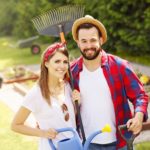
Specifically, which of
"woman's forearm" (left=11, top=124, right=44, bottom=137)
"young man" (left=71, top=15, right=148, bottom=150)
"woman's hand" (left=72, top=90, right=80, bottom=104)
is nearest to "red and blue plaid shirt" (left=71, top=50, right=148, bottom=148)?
"young man" (left=71, top=15, right=148, bottom=150)

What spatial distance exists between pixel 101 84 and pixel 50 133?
0.56 metres

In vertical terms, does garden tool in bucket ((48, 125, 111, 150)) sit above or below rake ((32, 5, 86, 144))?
below

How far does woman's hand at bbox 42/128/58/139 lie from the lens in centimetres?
344

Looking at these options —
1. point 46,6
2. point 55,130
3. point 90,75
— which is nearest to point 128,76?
point 90,75

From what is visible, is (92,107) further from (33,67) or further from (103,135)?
(33,67)

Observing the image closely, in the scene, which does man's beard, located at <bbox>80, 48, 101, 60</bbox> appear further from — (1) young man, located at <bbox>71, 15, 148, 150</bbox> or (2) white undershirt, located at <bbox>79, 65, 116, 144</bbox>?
(2) white undershirt, located at <bbox>79, 65, 116, 144</bbox>

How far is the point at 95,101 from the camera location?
3615mm

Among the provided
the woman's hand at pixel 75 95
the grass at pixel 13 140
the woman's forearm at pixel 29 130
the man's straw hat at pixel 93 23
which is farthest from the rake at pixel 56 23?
the grass at pixel 13 140

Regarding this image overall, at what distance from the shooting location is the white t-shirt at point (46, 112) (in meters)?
3.52

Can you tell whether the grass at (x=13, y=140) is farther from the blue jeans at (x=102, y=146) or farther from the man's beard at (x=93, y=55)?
the man's beard at (x=93, y=55)

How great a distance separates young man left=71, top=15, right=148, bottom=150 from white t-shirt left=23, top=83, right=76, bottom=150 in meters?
0.18

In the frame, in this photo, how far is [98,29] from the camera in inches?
143

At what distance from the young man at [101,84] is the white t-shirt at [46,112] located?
0.60 feet

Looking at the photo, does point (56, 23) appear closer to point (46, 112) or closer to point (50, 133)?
point (46, 112)
